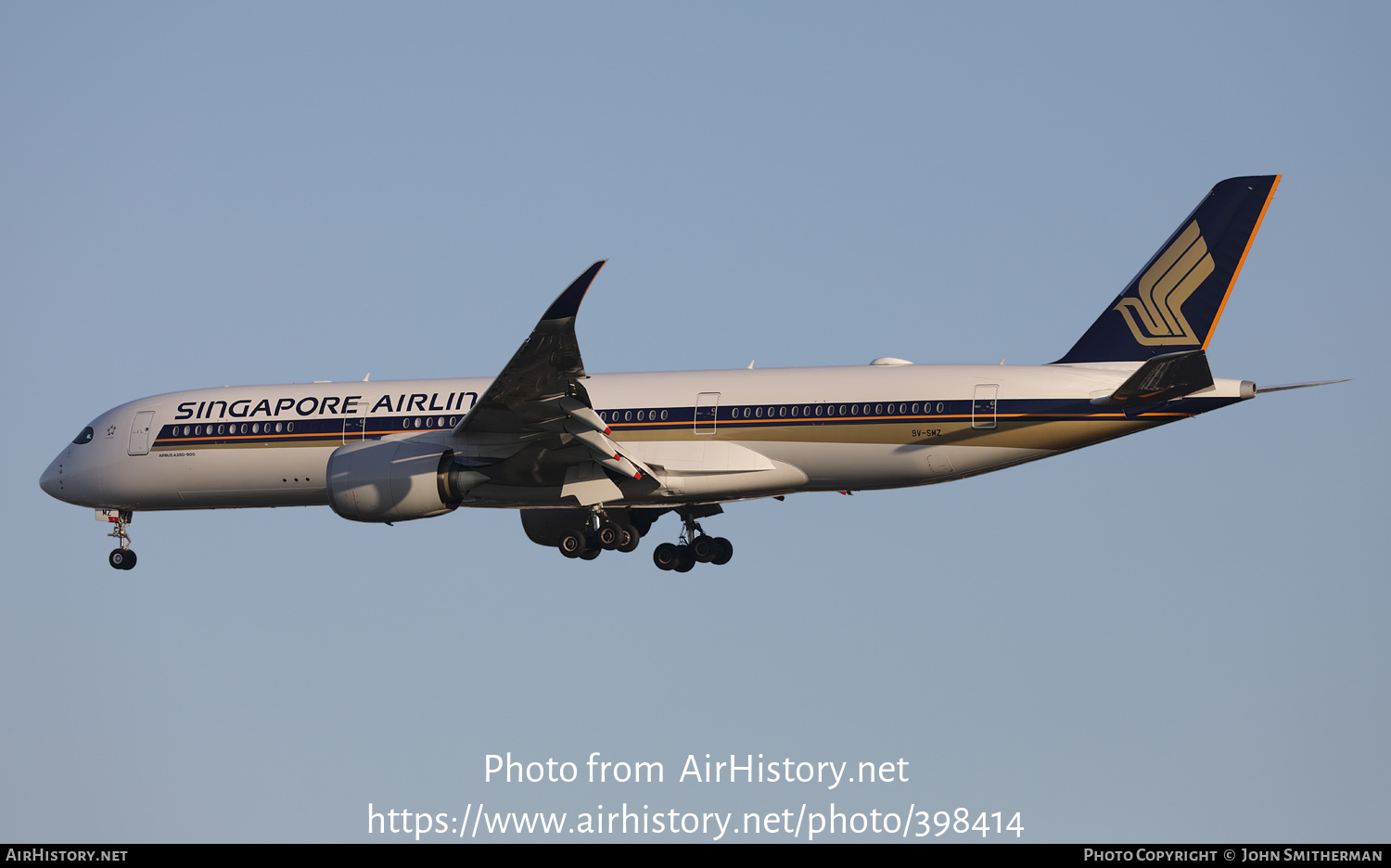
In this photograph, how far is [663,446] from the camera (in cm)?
3083

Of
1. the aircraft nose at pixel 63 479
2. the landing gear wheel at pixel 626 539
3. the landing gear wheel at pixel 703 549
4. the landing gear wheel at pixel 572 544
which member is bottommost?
the landing gear wheel at pixel 626 539

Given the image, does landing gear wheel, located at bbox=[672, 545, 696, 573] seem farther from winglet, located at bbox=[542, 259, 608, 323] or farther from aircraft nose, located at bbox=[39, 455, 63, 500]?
aircraft nose, located at bbox=[39, 455, 63, 500]

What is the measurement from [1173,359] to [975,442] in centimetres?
401

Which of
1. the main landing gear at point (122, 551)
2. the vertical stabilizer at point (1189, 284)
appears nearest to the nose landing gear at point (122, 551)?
the main landing gear at point (122, 551)

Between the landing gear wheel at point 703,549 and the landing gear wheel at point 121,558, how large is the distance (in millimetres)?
13223

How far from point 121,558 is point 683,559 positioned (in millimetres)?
13228

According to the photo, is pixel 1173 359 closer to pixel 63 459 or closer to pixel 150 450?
pixel 150 450

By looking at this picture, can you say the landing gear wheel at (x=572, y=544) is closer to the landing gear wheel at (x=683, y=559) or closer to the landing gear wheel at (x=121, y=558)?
the landing gear wheel at (x=683, y=559)

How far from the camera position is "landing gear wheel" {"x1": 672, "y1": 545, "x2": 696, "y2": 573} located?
33812mm

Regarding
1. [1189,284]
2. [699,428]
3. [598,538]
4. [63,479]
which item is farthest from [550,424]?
[63,479]

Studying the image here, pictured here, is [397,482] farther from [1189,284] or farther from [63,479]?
[1189,284]

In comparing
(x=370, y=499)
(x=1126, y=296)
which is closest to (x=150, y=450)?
(x=370, y=499)

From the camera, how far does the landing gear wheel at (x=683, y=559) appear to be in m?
33.8

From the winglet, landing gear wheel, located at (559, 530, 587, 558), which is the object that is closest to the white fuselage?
landing gear wheel, located at (559, 530, 587, 558)
